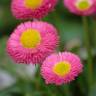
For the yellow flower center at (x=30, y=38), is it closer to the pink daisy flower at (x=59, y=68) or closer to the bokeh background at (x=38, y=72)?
the pink daisy flower at (x=59, y=68)

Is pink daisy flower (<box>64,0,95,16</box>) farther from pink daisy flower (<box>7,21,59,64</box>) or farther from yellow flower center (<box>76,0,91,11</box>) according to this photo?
pink daisy flower (<box>7,21,59,64</box>)

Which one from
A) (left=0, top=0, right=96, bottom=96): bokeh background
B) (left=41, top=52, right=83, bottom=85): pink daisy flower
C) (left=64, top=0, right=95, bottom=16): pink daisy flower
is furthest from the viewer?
(left=0, top=0, right=96, bottom=96): bokeh background

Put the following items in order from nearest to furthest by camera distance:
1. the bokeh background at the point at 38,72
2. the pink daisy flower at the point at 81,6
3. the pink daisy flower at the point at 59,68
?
the pink daisy flower at the point at 59,68
the pink daisy flower at the point at 81,6
the bokeh background at the point at 38,72

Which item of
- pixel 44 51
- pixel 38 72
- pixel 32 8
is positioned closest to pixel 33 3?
pixel 32 8

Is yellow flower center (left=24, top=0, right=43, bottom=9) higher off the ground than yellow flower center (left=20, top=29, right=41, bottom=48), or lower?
higher

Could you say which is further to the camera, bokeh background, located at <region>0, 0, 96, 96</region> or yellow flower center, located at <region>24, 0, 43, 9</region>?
bokeh background, located at <region>0, 0, 96, 96</region>

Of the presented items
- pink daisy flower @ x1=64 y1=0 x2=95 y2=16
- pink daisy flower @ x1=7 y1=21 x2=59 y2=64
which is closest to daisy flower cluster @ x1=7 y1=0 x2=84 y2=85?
pink daisy flower @ x1=7 y1=21 x2=59 y2=64

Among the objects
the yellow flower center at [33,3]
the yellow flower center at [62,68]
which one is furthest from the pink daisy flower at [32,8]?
the yellow flower center at [62,68]
